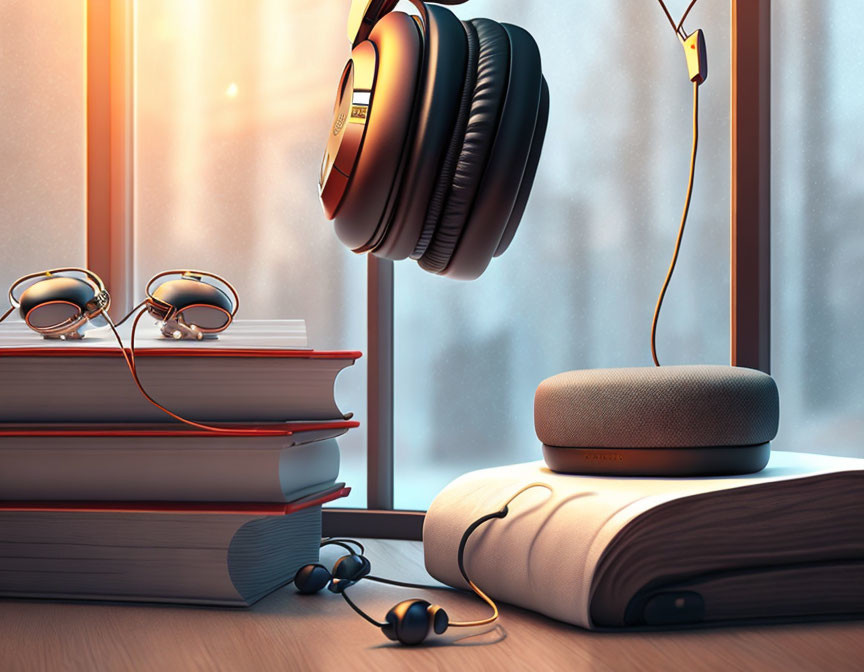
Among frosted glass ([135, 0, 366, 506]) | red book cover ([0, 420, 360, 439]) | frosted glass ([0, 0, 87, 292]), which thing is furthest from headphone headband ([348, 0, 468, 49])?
frosted glass ([0, 0, 87, 292])

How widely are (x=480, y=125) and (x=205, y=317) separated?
0.36 metres

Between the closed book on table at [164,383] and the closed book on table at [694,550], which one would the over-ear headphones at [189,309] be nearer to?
the closed book on table at [164,383]

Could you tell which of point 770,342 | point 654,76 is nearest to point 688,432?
point 770,342

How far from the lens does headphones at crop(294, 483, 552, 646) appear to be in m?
0.58

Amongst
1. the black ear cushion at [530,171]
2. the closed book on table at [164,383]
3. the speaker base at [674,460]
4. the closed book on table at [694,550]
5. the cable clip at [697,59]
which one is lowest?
the closed book on table at [694,550]

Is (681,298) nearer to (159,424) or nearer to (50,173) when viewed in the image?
(159,424)

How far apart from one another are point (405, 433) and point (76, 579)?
1.75 feet

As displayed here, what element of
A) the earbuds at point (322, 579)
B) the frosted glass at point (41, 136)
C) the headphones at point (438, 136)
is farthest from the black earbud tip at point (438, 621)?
the frosted glass at point (41, 136)

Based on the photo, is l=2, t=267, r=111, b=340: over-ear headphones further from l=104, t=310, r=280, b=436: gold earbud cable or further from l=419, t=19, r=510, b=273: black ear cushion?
l=419, t=19, r=510, b=273: black ear cushion

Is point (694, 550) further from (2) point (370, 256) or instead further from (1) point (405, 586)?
(2) point (370, 256)

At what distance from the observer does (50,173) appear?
1283 mm

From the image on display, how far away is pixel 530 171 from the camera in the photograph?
0.69m

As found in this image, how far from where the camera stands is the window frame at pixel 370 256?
3.52 ft

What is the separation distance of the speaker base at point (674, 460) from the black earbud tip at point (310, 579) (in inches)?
9.6
